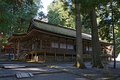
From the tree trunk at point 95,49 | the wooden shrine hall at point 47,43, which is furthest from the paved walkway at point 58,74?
the wooden shrine hall at point 47,43

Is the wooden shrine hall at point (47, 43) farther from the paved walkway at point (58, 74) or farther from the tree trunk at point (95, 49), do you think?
the paved walkway at point (58, 74)

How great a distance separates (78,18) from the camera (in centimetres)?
1551

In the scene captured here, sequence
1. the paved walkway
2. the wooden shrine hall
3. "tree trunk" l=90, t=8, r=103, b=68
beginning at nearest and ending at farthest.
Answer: the paved walkway → "tree trunk" l=90, t=8, r=103, b=68 → the wooden shrine hall

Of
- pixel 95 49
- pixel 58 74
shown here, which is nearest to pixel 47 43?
pixel 95 49

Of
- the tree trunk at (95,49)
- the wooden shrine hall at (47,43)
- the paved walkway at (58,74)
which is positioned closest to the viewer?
the paved walkway at (58,74)

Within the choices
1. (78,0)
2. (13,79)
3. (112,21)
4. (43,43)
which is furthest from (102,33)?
(13,79)

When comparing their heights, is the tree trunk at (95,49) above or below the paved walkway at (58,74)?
above

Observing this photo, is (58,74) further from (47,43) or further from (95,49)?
(47,43)

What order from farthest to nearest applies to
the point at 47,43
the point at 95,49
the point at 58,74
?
the point at 47,43 → the point at 95,49 → the point at 58,74

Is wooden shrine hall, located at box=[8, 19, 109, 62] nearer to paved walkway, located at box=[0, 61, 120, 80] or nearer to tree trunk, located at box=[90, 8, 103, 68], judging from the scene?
tree trunk, located at box=[90, 8, 103, 68]

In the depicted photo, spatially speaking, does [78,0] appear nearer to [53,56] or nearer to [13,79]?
[13,79]

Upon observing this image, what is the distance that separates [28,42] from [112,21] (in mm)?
14816

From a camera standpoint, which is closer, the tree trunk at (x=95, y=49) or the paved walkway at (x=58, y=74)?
the paved walkway at (x=58, y=74)

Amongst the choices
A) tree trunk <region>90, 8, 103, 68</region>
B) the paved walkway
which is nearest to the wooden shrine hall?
tree trunk <region>90, 8, 103, 68</region>
